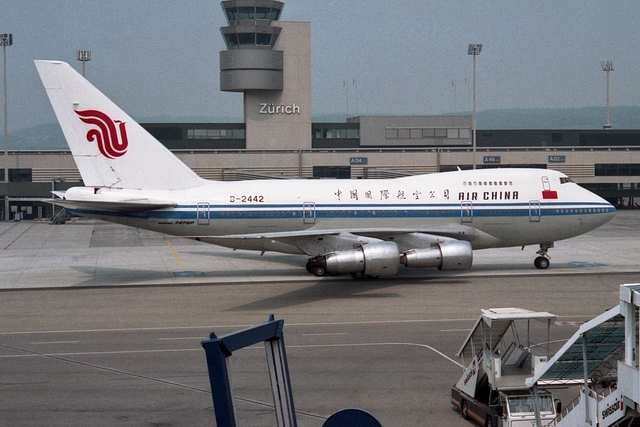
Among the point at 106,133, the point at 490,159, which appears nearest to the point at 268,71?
the point at 490,159

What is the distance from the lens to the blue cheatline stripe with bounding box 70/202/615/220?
37.7 meters

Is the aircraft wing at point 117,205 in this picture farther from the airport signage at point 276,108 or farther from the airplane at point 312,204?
the airport signage at point 276,108

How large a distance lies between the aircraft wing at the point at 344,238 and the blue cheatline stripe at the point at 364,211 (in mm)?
911

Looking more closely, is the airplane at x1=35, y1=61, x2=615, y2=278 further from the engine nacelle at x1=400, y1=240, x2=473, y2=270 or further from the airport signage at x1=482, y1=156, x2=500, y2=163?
the airport signage at x1=482, y1=156, x2=500, y2=163

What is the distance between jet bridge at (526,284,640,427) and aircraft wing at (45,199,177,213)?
965 inches

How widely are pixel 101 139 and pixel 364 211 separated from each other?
42.9ft

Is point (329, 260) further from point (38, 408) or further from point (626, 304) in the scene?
point (626, 304)

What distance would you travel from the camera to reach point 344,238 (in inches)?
1398

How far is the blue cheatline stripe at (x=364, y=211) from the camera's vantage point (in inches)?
1485

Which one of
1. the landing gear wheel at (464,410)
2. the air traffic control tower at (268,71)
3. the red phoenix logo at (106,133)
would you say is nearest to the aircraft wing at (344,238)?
the red phoenix logo at (106,133)

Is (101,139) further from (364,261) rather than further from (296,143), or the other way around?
(296,143)

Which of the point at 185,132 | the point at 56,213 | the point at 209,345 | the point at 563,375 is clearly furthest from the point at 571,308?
the point at 185,132

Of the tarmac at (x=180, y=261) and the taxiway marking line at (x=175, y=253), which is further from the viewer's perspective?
the taxiway marking line at (x=175, y=253)

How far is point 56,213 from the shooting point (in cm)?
7900
